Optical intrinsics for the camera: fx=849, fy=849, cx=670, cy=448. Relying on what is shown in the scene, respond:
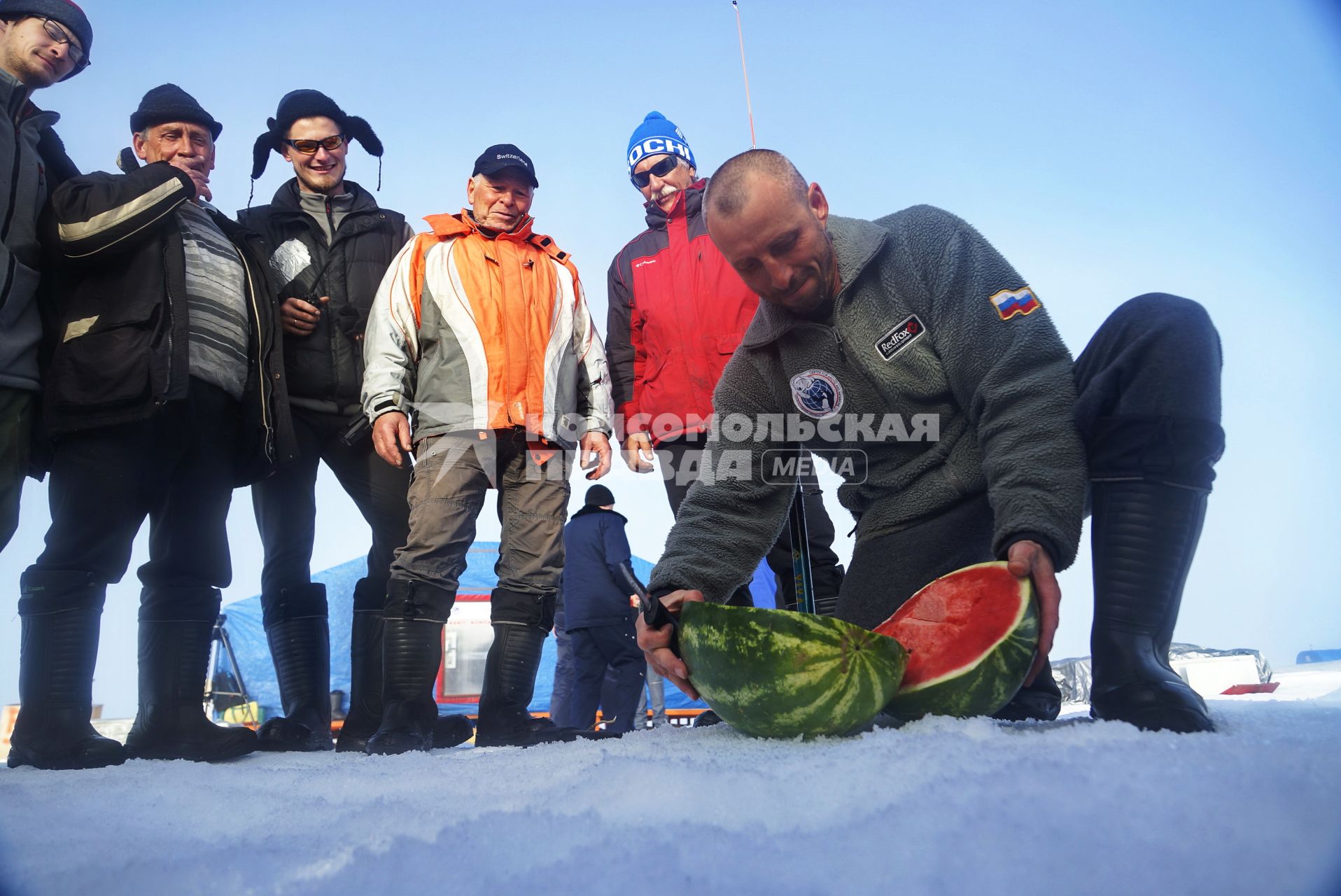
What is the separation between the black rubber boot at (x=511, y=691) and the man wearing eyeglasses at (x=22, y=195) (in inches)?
50.7

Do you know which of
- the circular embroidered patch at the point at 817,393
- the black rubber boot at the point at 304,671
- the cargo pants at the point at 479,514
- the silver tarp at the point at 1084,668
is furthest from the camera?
the silver tarp at the point at 1084,668

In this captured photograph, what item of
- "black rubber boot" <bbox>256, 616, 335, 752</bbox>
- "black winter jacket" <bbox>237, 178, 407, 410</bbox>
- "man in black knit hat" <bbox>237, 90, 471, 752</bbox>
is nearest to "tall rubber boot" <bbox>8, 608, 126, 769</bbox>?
"man in black knit hat" <bbox>237, 90, 471, 752</bbox>

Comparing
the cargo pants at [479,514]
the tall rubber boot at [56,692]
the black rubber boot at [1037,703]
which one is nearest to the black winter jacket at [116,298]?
the tall rubber boot at [56,692]

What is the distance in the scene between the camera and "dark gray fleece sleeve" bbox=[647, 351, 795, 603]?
1.78 metres

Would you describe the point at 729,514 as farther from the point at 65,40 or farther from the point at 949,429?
the point at 65,40

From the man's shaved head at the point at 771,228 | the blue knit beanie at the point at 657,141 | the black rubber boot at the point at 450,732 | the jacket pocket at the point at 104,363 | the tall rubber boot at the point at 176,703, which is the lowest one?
the black rubber boot at the point at 450,732

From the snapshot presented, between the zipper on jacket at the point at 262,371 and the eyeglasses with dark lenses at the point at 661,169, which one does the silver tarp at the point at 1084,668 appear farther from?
the zipper on jacket at the point at 262,371

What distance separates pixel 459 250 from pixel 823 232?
61.4 inches

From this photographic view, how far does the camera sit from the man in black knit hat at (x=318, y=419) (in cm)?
284

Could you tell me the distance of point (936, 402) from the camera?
1817mm

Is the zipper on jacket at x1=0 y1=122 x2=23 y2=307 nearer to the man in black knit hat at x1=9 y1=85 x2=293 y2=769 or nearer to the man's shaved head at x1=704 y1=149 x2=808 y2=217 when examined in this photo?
the man in black knit hat at x1=9 y1=85 x2=293 y2=769

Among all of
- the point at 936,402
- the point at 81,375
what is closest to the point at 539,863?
the point at 936,402

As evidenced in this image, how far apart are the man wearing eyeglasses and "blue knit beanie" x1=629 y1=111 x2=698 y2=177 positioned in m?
2.11

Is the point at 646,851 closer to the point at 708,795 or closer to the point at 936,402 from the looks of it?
the point at 708,795
